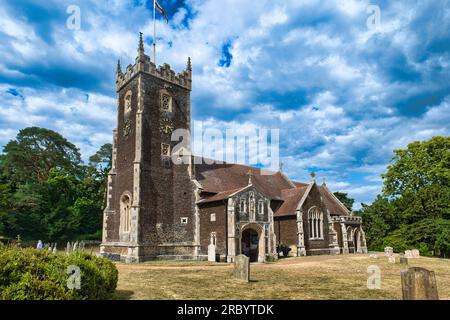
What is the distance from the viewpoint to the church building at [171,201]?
26.6 m

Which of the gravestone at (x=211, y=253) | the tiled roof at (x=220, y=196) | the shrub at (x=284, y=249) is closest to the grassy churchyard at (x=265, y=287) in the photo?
the gravestone at (x=211, y=253)

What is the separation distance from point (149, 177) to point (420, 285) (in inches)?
875

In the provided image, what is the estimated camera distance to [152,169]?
27.8 m

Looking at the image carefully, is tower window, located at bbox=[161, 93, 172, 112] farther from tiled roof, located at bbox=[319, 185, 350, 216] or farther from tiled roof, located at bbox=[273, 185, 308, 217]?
tiled roof, located at bbox=[319, 185, 350, 216]

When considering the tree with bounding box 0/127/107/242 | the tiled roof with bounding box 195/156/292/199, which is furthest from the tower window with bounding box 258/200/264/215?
the tree with bounding box 0/127/107/242

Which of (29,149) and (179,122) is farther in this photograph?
(29,149)

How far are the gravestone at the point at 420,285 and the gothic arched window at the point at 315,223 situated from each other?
82.1 feet

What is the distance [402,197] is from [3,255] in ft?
143

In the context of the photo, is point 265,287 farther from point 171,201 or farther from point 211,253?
point 171,201

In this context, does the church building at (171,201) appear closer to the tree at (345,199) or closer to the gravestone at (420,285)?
the gravestone at (420,285)
